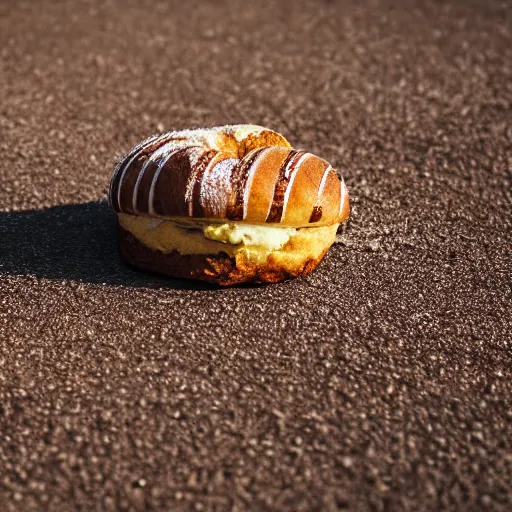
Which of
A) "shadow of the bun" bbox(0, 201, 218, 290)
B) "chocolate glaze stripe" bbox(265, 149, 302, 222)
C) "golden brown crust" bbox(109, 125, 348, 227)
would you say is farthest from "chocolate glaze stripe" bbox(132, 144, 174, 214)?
"chocolate glaze stripe" bbox(265, 149, 302, 222)

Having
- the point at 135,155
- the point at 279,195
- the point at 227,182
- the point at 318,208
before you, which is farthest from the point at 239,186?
the point at 135,155

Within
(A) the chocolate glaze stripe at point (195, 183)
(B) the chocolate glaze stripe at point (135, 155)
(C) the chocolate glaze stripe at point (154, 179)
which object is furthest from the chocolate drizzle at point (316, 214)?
(B) the chocolate glaze stripe at point (135, 155)

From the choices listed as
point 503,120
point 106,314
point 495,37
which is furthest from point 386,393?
point 495,37

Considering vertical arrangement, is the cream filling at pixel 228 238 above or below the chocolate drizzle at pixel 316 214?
below

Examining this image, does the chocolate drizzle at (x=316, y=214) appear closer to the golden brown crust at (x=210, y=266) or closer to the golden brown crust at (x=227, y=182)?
the golden brown crust at (x=227, y=182)

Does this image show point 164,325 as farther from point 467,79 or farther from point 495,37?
point 495,37
